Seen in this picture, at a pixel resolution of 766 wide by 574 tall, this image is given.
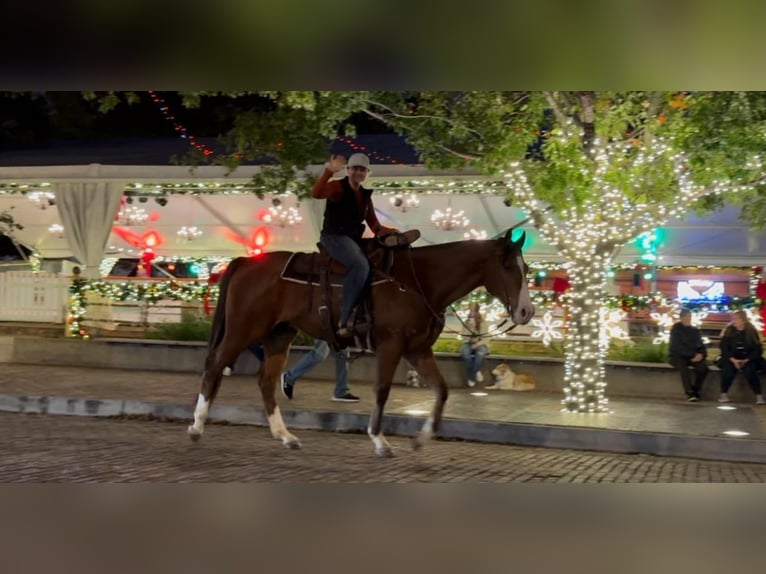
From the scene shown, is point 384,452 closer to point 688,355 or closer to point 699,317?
point 688,355

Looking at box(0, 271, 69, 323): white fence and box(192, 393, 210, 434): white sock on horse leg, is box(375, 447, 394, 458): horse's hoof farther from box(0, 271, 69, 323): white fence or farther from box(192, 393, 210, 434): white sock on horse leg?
box(0, 271, 69, 323): white fence

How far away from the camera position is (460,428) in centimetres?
1011

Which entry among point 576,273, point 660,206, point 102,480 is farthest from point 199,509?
Result: point 660,206

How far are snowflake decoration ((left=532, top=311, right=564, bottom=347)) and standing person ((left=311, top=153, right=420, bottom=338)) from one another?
7387 millimetres

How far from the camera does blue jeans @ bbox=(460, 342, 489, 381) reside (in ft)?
46.7

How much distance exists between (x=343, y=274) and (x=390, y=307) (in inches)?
25.4

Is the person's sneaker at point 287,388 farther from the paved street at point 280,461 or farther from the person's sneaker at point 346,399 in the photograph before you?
the paved street at point 280,461

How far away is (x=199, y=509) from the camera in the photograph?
18.9 ft

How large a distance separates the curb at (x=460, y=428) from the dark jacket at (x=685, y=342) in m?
3.74

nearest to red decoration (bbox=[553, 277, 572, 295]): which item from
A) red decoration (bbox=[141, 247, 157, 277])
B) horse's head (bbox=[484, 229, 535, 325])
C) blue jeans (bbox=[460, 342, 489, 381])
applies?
blue jeans (bbox=[460, 342, 489, 381])

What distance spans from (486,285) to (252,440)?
3.13 meters

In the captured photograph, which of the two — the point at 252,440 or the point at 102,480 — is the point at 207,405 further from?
the point at 102,480

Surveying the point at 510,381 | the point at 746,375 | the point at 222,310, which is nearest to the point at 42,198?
the point at 510,381

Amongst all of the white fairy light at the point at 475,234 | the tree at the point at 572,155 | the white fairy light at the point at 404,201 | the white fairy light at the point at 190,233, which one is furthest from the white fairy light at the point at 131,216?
the tree at the point at 572,155
